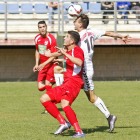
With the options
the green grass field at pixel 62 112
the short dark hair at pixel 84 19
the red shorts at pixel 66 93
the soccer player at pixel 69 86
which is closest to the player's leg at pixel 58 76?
the green grass field at pixel 62 112

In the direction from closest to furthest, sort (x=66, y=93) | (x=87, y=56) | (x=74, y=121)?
(x=74, y=121), (x=66, y=93), (x=87, y=56)

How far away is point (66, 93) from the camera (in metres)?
5.97

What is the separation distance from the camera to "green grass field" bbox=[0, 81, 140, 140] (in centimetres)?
625

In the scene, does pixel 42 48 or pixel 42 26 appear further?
pixel 42 48

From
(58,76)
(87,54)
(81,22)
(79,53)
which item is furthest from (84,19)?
(58,76)

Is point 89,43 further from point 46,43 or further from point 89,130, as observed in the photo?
point 46,43

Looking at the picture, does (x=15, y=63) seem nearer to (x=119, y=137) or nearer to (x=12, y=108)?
(x=12, y=108)

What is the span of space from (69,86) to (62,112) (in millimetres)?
3162

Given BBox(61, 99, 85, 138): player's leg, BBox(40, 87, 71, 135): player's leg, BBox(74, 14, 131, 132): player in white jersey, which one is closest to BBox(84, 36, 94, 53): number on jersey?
BBox(74, 14, 131, 132): player in white jersey

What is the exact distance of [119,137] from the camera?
6.06 meters

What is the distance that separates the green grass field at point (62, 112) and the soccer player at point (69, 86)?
1.29 ft

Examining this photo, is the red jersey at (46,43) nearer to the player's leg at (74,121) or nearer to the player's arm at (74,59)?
the player's arm at (74,59)

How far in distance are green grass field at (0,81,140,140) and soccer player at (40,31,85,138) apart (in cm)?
39

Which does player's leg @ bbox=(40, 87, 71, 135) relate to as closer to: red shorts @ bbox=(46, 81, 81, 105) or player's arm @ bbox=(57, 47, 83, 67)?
red shorts @ bbox=(46, 81, 81, 105)
